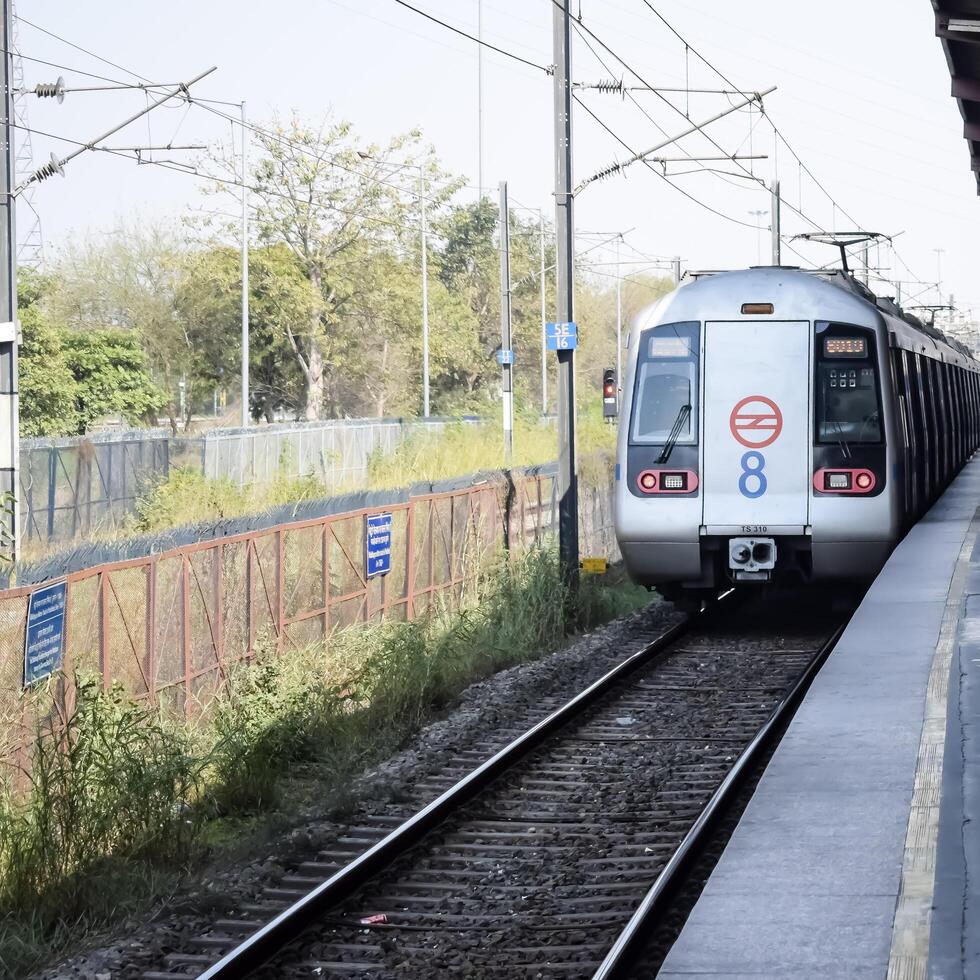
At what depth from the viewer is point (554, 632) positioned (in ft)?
51.8

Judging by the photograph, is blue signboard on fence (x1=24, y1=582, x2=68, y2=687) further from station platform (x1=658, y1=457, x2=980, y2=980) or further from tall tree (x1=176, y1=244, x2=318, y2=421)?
tall tree (x1=176, y1=244, x2=318, y2=421)

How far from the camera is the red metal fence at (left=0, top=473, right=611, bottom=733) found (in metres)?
11.0

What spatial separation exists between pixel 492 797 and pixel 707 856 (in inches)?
68.3

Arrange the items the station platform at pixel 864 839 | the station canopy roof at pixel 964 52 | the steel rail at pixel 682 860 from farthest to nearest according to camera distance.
Result: 1. the station canopy roof at pixel 964 52
2. the steel rail at pixel 682 860
3. the station platform at pixel 864 839

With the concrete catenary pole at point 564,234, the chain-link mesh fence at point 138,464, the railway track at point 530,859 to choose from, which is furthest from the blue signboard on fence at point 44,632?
the chain-link mesh fence at point 138,464

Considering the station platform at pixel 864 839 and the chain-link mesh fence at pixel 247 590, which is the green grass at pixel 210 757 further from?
the station platform at pixel 864 839

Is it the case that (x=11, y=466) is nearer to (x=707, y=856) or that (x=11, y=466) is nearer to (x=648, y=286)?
(x=707, y=856)

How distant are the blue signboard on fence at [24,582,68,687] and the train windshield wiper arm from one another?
5982 millimetres

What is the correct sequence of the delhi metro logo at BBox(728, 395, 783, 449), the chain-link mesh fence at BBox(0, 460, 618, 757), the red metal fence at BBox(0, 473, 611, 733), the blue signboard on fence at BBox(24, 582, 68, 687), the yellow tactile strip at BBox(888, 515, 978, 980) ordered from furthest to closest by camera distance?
1. the delhi metro logo at BBox(728, 395, 783, 449)
2. the red metal fence at BBox(0, 473, 611, 733)
3. the chain-link mesh fence at BBox(0, 460, 618, 757)
4. the blue signboard on fence at BBox(24, 582, 68, 687)
5. the yellow tactile strip at BBox(888, 515, 978, 980)

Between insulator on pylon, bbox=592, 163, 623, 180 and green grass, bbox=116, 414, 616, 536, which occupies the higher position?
insulator on pylon, bbox=592, 163, 623, 180

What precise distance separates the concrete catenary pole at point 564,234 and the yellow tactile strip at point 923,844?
7069mm

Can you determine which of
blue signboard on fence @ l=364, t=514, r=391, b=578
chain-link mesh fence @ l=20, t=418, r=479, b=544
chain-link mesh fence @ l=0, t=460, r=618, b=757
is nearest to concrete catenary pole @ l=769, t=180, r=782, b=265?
chain-link mesh fence @ l=20, t=418, r=479, b=544

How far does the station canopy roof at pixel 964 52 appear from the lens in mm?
10281

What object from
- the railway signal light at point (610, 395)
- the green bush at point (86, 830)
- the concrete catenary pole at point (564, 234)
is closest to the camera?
the green bush at point (86, 830)
